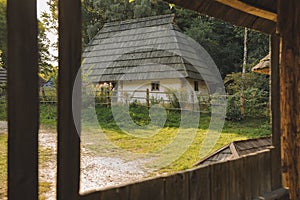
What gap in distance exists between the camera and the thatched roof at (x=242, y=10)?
1.73 metres

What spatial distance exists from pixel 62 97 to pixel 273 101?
66.6 inches

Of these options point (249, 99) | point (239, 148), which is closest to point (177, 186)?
point (239, 148)

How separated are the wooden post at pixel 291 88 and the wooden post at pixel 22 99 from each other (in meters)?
1.28

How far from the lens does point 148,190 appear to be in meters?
1.34

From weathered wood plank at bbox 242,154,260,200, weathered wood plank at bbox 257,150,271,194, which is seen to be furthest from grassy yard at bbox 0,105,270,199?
weathered wood plank at bbox 257,150,271,194

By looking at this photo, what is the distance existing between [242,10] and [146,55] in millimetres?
8683

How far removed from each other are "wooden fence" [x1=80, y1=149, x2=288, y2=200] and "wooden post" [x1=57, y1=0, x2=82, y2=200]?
99 millimetres

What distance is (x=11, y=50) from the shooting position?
2.75ft

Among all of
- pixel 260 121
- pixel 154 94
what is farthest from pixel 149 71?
pixel 260 121

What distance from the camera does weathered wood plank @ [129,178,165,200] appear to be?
129 centimetres

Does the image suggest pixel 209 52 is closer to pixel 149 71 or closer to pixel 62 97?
pixel 149 71

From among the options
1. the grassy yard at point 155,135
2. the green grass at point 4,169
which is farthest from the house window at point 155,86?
the green grass at point 4,169

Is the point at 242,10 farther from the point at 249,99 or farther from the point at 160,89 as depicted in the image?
the point at 160,89

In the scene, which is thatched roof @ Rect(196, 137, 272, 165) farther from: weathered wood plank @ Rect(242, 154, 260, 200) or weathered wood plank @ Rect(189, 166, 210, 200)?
weathered wood plank @ Rect(189, 166, 210, 200)
